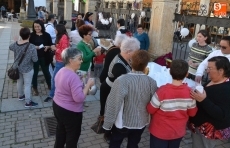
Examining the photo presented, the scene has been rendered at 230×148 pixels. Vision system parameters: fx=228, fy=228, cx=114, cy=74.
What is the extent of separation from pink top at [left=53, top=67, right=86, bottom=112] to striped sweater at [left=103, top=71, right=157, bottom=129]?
393mm

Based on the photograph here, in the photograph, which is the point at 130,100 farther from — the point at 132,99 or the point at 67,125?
the point at 67,125

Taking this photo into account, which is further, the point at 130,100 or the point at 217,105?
the point at 130,100

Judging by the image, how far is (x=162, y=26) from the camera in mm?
4938

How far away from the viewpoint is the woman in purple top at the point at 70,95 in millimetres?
2693

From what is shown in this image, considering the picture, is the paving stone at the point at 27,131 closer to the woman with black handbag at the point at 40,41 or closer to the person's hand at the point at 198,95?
the woman with black handbag at the point at 40,41

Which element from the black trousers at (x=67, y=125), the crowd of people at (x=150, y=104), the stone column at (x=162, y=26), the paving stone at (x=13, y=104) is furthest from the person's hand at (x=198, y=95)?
the paving stone at (x=13, y=104)

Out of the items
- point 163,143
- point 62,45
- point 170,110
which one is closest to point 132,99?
point 170,110

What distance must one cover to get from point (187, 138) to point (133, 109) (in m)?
2.07

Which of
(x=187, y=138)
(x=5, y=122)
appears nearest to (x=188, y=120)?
(x=187, y=138)

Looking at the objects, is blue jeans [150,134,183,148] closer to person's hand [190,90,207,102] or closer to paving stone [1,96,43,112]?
person's hand [190,90,207,102]

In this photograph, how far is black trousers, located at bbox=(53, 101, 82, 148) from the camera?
2.84 meters

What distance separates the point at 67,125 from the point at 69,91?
18.2 inches

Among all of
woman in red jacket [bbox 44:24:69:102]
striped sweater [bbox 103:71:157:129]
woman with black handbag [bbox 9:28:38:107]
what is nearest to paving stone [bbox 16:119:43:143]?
woman with black handbag [bbox 9:28:38:107]

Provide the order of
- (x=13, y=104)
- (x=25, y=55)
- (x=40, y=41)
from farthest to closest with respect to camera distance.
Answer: (x=40, y=41) < (x=13, y=104) < (x=25, y=55)
